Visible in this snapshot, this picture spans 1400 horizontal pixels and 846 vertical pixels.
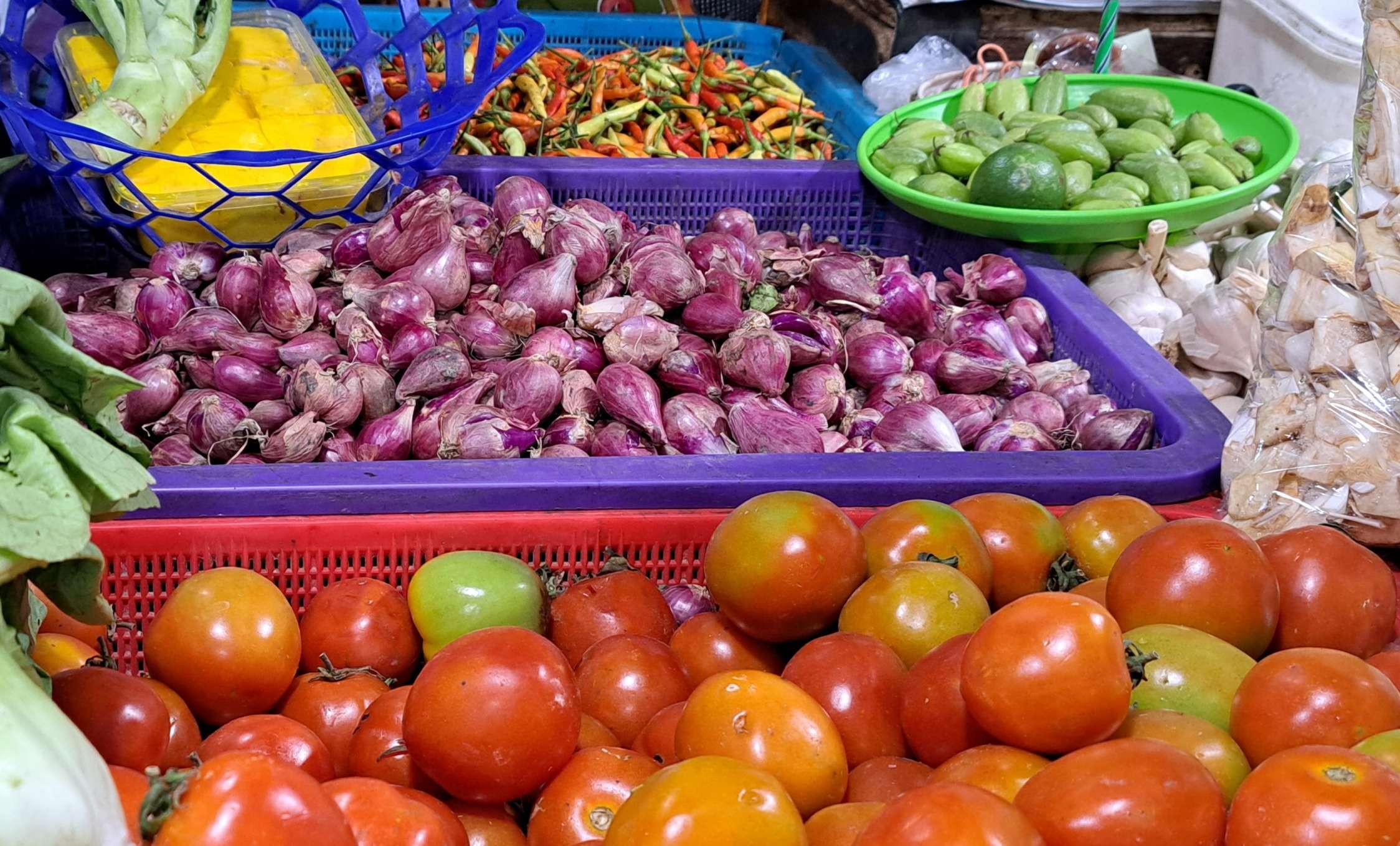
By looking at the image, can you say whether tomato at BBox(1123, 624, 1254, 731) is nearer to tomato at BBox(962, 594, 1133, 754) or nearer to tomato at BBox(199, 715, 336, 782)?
tomato at BBox(962, 594, 1133, 754)

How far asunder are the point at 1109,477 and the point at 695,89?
2.53m

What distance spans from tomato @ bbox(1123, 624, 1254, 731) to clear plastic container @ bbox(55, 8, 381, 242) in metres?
1.93

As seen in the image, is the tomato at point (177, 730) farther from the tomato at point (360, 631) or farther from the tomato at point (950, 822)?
the tomato at point (950, 822)

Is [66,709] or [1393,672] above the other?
[66,709]

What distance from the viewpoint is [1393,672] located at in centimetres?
129

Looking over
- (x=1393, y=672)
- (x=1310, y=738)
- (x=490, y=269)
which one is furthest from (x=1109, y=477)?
(x=490, y=269)

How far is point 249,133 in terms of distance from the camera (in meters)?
2.70

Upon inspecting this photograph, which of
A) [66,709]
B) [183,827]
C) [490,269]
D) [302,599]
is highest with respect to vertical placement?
[183,827]

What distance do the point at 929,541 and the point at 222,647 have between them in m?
0.87

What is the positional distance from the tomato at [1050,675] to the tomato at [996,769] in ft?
0.05

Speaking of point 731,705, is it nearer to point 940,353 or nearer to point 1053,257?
point 940,353

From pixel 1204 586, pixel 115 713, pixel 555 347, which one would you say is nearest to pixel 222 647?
pixel 115 713

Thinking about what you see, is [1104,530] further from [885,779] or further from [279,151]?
[279,151]

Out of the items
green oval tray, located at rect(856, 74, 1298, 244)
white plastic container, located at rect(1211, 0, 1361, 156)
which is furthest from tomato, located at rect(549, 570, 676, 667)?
white plastic container, located at rect(1211, 0, 1361, 156)
